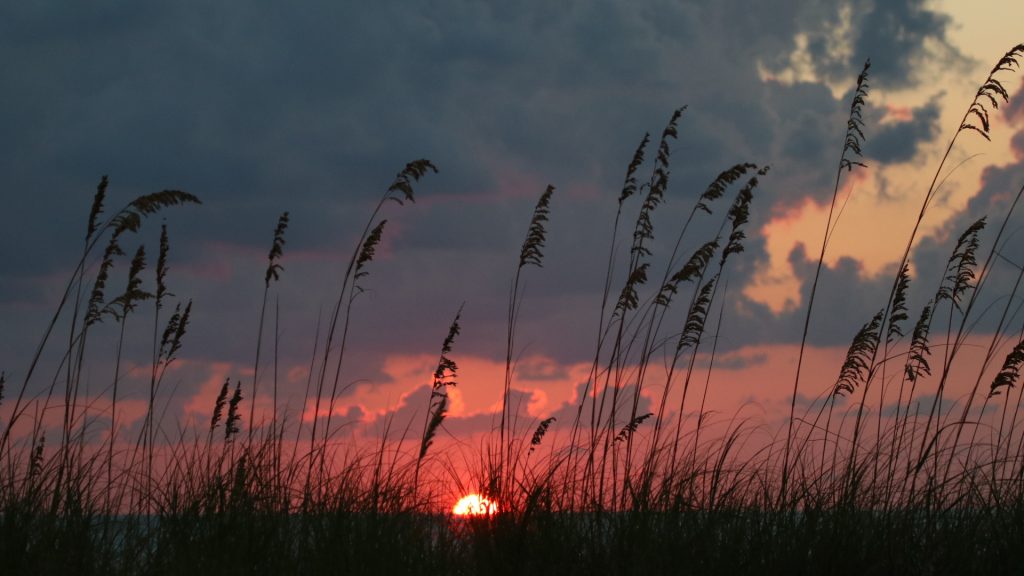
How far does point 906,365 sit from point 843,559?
1.90 meters

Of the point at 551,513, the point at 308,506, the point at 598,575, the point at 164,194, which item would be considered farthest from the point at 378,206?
the point at 598,575

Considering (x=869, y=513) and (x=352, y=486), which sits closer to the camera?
(x=869, y=513)

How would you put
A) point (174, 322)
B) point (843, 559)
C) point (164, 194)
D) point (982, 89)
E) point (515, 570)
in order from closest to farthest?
1. point (843, 559)
2. point (515, 570)
3. point (164, 194)
4. point (982, 89)
5. point (174, 322)

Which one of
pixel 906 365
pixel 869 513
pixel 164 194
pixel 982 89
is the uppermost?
pixel 982 89

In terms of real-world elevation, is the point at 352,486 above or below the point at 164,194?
below

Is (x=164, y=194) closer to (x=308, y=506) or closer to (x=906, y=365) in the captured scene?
(x=308, y=506)

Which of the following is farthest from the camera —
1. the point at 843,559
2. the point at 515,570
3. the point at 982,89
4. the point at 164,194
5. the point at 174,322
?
the point at 174,322

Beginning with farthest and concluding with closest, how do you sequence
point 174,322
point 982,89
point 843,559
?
point 174,322 < point 982,89 < point 843,559

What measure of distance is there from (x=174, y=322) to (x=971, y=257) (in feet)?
15.5

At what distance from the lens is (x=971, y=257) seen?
584cm

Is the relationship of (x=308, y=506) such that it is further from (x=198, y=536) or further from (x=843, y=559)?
(x=843, y=559)

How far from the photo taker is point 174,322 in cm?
641

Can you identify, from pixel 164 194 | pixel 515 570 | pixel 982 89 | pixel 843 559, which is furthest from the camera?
pixel 982 89

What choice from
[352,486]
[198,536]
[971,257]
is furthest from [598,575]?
[971,257]
